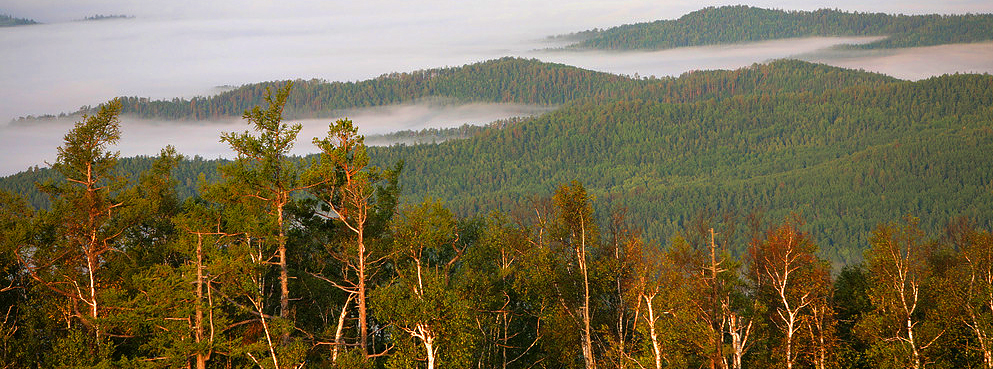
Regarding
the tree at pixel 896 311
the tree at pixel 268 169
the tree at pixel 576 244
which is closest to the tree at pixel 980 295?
the tree at pixel 896 311

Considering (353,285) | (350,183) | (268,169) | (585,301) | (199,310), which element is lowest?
(585,301)

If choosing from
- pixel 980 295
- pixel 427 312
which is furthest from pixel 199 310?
pixel 980 295

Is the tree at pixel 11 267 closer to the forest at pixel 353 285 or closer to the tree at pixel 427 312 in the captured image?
the forest at pixel 353 285

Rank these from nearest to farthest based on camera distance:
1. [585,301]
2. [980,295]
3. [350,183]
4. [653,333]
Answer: [350,183]
[653,333]
[585,301]
[980,295]

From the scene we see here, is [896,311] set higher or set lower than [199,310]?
lower

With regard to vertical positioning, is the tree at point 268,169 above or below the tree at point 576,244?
above

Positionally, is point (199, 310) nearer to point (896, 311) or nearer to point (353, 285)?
point (353, 285)

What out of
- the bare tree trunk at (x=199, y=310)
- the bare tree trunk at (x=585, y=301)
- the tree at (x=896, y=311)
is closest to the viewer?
the bare tree trunk at (x=199, y=310)

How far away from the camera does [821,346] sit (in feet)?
134

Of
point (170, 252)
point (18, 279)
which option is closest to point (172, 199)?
point (170, 252)

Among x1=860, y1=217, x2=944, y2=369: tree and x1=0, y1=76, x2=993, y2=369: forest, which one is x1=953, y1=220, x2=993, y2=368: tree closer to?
x1=0, y1=76, x2=993, y2=369: forest

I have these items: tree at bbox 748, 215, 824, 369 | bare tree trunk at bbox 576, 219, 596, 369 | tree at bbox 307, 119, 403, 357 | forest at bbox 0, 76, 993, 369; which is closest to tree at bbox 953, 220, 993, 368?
forest at bbox 0, 76, 993, 369

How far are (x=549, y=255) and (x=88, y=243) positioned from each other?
18.4 meters

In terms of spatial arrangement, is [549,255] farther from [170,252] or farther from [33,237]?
[33,237]
